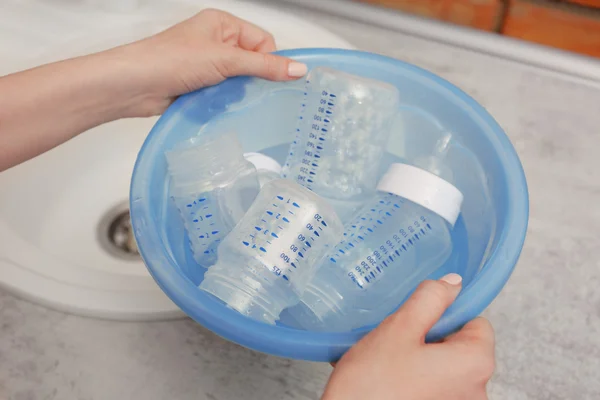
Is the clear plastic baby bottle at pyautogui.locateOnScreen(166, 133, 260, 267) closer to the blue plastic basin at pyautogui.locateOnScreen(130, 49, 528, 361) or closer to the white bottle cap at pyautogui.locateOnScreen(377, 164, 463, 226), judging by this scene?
the blue plastic basin at pyautogui.locateOnScreen(130, 49, 528, 361)

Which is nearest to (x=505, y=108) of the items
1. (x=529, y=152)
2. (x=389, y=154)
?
(x=529, y=152)

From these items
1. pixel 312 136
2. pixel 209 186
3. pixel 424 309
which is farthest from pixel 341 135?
pixel 424 309

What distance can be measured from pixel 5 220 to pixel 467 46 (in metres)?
0.61

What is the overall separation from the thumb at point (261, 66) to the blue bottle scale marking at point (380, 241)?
0.15m

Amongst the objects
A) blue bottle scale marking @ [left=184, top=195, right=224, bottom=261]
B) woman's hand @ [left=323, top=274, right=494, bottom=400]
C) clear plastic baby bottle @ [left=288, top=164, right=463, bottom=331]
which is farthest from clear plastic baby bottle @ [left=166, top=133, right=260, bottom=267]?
woman's hand @ [left=323, top=274, right=494, bottom=400]

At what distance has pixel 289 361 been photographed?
0.51 meters

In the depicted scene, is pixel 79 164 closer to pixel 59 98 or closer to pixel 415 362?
pixel 59 98

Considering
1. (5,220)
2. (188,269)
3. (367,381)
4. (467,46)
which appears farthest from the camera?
(467,46)

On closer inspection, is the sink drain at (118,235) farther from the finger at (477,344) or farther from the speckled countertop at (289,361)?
the finger at (477,344)

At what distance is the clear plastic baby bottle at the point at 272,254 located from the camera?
0.45 metres

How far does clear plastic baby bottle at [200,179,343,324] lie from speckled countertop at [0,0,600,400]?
81 millimetres

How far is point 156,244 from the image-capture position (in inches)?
16.7

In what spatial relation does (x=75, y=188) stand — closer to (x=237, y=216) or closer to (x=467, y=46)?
(x=237, y=216)

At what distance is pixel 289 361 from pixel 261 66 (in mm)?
275
